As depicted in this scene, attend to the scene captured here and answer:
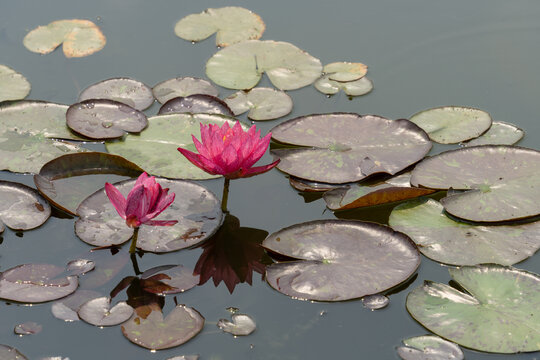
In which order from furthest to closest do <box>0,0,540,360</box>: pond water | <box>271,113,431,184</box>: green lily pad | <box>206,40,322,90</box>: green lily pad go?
1. <box>206,40,322,90</box>: green lily pad
2. <box>271,113,431,184</box>: green lily pad
3. <box>0,0,540,360</box>: pond water

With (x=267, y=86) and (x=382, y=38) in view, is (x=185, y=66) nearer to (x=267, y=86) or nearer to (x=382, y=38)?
(x=267, y=86)

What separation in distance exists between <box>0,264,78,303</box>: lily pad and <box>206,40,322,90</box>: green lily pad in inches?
71.0

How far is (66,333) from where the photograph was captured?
9.43 feet

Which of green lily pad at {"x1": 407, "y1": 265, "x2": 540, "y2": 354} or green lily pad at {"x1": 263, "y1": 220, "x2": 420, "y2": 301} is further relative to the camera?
green lily pad at {"x1": 263, "y1": 220, "x2": 420, "y2": 301}

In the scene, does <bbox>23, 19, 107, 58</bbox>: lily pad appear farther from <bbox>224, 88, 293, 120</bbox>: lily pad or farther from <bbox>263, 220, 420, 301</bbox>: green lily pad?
<bbox>263, 220, 420, 301</bbox>: green lily pad

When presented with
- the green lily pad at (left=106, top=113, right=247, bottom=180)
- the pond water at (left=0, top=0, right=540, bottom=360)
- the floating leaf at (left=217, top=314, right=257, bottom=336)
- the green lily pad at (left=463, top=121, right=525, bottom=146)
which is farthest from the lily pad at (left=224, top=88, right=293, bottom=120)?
the floating leaf at (left=217, top=314, right=257, bottom=336)

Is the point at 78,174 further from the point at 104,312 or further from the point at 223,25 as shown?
the point at 223,25

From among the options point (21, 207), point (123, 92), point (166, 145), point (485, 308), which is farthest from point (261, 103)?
point (485, 308)

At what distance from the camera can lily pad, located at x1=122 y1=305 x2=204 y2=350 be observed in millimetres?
2801

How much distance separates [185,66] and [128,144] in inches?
39.2

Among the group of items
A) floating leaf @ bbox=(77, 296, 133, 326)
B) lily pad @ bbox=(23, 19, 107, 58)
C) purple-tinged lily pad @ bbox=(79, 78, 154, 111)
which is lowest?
floating leaf @ bbox=(77, 296, 133, 326)

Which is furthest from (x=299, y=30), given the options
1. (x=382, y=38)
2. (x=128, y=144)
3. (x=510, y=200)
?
(x=510, y=200)

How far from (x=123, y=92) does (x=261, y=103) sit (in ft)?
2.79

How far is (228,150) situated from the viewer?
316cm
